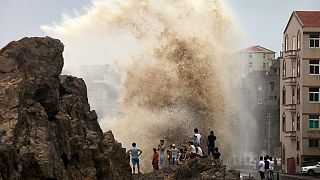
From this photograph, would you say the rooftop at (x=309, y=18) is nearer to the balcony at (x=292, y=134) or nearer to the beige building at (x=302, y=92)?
the beige building at (x=302, y=92)

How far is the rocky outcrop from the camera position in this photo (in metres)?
16.5

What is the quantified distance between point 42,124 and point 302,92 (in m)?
47.3

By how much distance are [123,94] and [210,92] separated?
709 centimetres

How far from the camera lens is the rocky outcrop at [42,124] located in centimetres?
1645

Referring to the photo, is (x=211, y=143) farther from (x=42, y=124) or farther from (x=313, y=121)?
(x=313, y=121)

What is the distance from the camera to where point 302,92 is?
62562 millimetres

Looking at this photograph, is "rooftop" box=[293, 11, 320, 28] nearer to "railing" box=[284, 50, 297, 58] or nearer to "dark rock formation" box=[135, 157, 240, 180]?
"railing" box=[284, 50, 297, 58]

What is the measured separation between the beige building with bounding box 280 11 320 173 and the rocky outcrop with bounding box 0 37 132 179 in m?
40.4

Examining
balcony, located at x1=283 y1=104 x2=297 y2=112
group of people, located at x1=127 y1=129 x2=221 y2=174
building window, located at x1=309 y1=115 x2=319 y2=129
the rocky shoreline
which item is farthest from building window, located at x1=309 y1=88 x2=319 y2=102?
the rocky shoreline

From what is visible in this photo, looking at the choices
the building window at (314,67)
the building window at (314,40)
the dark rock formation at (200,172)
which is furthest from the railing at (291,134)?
the dark rock formation at (200,172)

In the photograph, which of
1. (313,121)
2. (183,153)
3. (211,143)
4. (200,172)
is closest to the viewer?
(200,172)

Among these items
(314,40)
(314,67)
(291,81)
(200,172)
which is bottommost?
(200,172)

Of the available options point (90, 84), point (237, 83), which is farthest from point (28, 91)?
point (90, 84)

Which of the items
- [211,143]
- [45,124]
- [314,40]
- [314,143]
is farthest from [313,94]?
[45,124]
